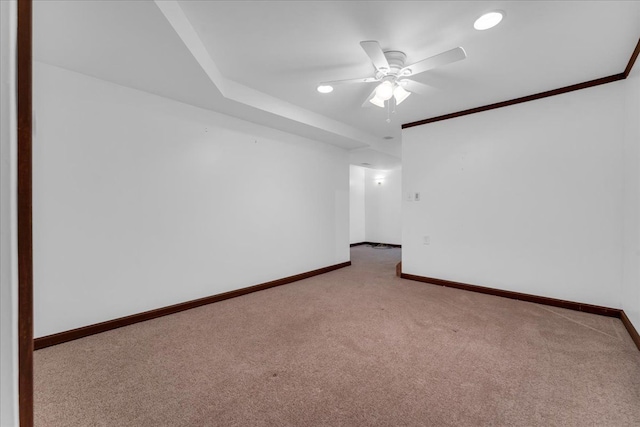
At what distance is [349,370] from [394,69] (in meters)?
2.51

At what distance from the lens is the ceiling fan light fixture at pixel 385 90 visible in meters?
2.42

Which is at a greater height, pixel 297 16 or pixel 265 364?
Answer: pixel 297 16

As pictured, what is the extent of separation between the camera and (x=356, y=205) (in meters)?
8.13

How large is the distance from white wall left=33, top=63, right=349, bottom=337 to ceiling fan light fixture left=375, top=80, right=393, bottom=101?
6.34 feet

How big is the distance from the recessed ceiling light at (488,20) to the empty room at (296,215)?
0.05ft

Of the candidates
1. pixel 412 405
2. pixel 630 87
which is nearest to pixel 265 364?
pixel 412 405

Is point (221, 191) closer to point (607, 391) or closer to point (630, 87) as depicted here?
point (607, 391)

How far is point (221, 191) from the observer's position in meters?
3.38

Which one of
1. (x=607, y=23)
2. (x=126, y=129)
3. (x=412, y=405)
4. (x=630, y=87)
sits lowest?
(x=412, y=405)

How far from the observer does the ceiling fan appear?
197 cm

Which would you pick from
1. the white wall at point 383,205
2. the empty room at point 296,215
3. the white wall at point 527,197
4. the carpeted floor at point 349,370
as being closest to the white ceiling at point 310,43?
the empty room at point 296,215

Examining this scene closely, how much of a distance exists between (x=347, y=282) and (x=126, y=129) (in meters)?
3.34

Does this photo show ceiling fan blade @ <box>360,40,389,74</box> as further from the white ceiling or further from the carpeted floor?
the carpeted floor

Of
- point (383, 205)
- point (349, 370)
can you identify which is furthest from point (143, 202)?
point (383, 205)
